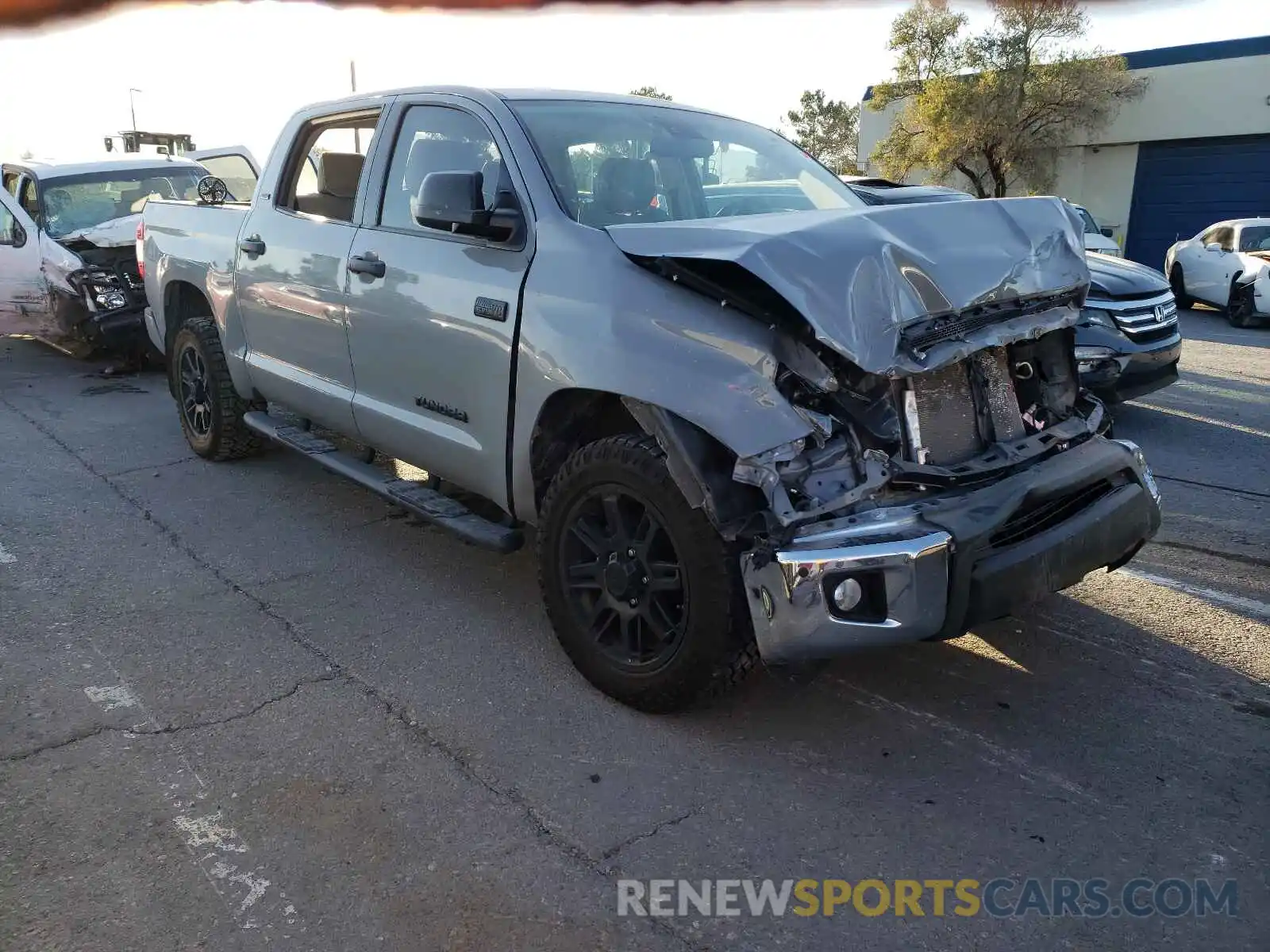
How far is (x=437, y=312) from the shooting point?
402 centimetres

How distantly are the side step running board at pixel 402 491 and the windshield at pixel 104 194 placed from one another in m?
5.46

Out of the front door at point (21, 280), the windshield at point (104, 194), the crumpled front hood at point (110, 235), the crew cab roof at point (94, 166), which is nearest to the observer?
the crumpled front hood at point (110, 235)

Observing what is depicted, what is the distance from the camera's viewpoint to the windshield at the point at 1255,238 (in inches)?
627

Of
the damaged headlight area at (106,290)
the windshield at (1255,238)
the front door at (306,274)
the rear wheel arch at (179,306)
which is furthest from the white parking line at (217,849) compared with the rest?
the windshield at (1255,238)

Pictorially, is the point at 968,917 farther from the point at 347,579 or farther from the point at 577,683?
the point at 347,579

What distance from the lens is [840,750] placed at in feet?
10.8

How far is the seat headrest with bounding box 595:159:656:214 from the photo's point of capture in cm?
388

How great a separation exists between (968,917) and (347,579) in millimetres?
3119

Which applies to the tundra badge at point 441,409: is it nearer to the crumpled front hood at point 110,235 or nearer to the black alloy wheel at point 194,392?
the black alloy wheel at point 194,392

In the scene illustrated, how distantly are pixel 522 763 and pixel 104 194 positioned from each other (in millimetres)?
9274

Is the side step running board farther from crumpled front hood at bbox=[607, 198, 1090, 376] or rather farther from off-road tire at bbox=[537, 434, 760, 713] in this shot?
crumpled front hood at bbox=[607, 198, 1090, 376]

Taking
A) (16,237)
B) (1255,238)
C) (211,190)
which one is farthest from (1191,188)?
(211,190)

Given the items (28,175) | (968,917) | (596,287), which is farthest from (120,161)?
(968,917)

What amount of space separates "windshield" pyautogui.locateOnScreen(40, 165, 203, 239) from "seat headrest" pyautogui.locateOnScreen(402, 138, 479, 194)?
6556mm
